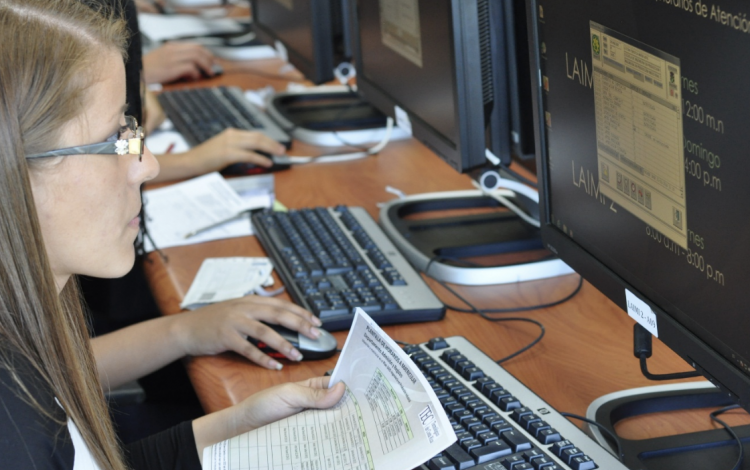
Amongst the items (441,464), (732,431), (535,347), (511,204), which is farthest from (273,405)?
(511,204)

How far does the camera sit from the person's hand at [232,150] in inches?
67.9

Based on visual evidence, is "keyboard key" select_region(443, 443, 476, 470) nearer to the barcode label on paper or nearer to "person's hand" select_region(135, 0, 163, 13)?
the barcode label on paper

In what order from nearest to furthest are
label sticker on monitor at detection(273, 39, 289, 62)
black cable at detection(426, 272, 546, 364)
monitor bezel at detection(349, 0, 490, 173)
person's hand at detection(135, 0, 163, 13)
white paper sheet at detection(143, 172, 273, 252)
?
black cable at detection(426, 272, 546, 364) < monitor bezel at detection(349, 0, 490, 173) < white paper sheet at detection(143, 172, 273, 252) < label sticker on monitor at detection(273, 39, 289, 62) < person's hand at detection(135, 0, 163, 13)

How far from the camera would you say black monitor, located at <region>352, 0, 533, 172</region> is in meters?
1.22

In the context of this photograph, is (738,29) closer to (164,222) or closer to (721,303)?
(721,303)

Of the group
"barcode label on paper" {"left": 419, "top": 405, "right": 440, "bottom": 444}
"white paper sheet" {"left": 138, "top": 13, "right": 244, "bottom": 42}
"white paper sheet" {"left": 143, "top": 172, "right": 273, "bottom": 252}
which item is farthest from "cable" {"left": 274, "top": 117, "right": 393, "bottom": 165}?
"white paper sheet" {"left": 138, "top": 13, "right": 244, "bottom": 42}

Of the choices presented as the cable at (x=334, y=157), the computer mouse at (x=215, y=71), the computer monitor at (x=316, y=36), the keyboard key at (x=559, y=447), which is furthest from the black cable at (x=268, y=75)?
the keyboard key at (x=559, y=447)

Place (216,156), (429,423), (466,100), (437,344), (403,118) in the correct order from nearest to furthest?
(429,423)
(437,344)
(466,100)
(403,118)
(216,156)

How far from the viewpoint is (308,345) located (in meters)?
1.06

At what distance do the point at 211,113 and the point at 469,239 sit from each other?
91cm

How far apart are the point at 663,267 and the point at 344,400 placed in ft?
1.14

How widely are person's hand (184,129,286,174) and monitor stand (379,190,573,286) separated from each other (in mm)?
370

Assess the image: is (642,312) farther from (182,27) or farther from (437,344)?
(182,27)

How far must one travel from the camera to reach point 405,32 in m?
1.45
